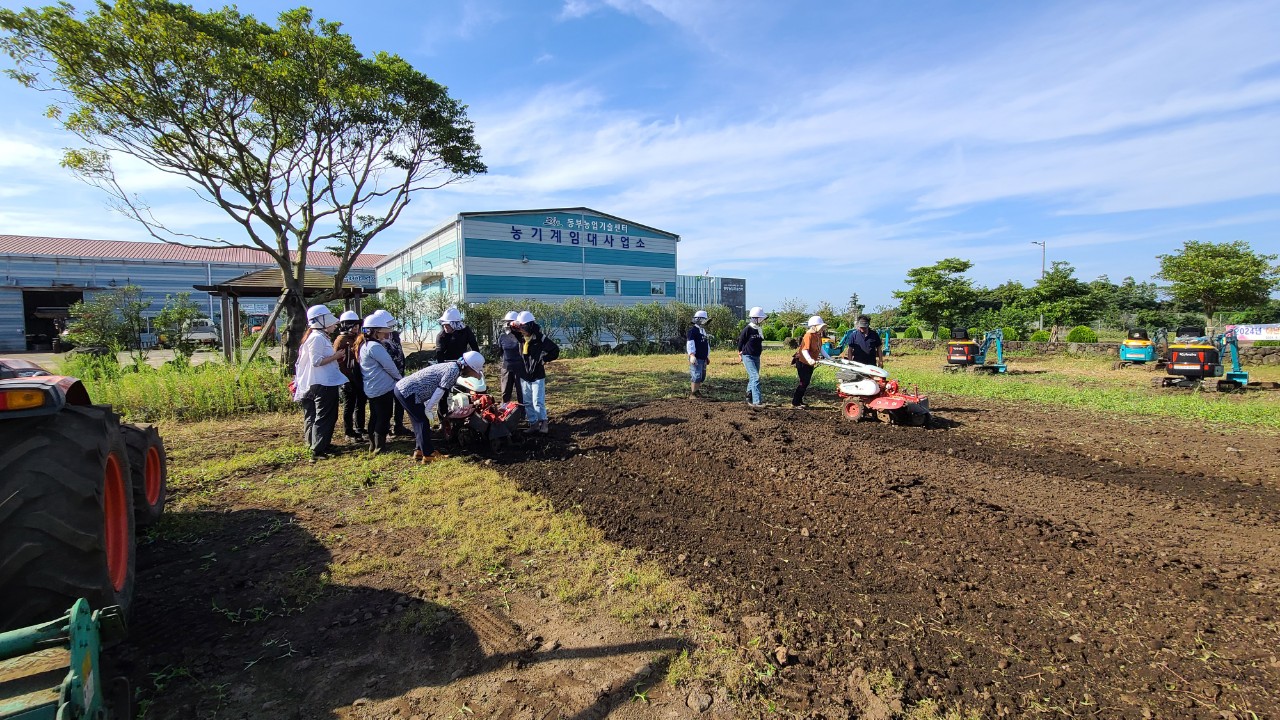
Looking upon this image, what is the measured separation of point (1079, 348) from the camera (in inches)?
719

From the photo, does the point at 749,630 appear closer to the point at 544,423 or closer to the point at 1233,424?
the point at 544,423

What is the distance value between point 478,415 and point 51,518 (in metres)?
3.98

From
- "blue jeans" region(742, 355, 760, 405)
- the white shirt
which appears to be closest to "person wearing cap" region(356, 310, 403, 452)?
the white shirt

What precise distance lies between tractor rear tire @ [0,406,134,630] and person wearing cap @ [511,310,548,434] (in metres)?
4.52

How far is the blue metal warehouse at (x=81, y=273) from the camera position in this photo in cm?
2823

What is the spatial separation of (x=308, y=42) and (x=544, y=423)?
831cm

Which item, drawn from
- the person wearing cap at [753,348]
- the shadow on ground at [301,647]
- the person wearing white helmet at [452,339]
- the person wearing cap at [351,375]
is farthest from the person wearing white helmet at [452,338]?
the person wearing cap at [753,348]

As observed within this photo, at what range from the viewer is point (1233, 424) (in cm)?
766

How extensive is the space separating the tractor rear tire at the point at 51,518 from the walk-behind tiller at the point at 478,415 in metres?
3.66

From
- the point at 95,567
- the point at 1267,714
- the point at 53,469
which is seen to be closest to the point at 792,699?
the point at 1267,714

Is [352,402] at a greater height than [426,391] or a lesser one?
lesser

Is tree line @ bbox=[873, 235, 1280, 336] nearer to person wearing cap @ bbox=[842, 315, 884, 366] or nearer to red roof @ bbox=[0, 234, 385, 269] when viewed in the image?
person wearing cap @ bbox=[842, 315, 884, 366]

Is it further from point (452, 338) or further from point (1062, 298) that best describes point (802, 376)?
point (1062, 298)

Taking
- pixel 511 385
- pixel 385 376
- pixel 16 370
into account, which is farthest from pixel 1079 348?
pixel 16 370
